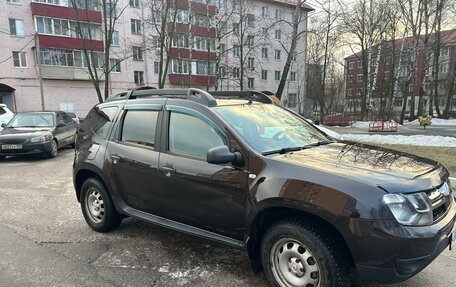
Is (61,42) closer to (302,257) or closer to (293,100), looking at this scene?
(293,100)

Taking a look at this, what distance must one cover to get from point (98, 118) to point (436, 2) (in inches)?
1335

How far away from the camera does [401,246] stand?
2.36 meters

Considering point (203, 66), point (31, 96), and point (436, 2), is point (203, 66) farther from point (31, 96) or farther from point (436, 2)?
point (436, 2)

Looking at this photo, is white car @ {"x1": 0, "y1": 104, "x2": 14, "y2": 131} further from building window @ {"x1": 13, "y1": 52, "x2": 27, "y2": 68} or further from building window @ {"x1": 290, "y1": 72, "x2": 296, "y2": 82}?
building window @ {"x1": 290, "y1": 72, "x2": 296, "y2": 82}

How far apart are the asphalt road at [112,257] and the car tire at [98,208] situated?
0.12m

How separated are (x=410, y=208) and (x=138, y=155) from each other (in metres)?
2.75

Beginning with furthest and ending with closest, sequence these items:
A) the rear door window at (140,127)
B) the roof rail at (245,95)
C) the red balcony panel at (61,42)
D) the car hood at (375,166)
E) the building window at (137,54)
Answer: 1. the building window at (137,54)
2. the red balcony panel at (61,42)
3. the roof rail at (245,95)
4. the rear door window at (140,127)
5. the car hood at (375,166)

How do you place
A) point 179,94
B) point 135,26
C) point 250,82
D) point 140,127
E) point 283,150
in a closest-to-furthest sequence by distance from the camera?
point 283,150, point 179,94, point 140,127, point 135,26, point 250,82

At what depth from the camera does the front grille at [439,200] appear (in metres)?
2.60

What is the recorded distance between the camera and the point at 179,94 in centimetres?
374

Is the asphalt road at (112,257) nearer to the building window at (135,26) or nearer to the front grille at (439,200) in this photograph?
the front grille at (439,200)

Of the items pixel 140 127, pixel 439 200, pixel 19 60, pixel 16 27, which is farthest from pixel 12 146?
pixel 16 27

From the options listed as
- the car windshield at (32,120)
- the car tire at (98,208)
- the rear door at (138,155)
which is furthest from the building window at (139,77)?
the rear door at (138,155)

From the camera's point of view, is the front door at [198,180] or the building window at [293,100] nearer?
the front door at [198,180]
